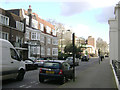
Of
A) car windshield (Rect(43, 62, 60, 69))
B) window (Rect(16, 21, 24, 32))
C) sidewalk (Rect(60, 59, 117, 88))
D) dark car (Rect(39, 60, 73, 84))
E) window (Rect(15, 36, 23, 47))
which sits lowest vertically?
sidewalk (Rect(60, 59, 117, 88))

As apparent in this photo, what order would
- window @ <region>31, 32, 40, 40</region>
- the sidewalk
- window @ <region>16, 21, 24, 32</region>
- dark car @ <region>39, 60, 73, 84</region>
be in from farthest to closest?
window @ <region>31, 32, 40, 40</region> → window @ <region>16, 21, 24, 32</region> → dark car @ <region>39, 60, 73, 84</region> → the sidewalk

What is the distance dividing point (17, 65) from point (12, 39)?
20.7m

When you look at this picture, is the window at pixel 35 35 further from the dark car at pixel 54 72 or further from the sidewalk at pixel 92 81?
the dark car at pixel 54 72

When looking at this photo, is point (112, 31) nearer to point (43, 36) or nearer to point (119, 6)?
point (119, 6)

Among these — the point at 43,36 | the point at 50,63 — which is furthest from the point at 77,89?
the point at 43,36

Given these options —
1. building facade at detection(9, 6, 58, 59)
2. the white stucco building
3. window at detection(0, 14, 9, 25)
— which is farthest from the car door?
building facade at detection(9, 6, 58, 59)

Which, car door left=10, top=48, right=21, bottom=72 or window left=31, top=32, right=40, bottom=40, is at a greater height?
window left=31, top=32, right=40, bottom=40

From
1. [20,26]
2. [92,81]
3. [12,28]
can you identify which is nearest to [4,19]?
[12,28]

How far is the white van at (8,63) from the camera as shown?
9.16 m

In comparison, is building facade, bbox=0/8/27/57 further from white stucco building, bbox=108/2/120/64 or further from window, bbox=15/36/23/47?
white stucco building, bbox=108/2/120/64

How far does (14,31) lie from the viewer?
31141 millimetres

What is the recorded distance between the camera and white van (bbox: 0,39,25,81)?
9.16 m

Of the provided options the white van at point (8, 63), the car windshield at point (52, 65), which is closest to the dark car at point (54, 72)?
the car windshield at point (52, 65)

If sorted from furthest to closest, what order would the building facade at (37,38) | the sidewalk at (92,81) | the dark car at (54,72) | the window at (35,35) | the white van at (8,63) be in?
the window at (35,35) < the building facade at (37,38) < the dark car at (54,72) < the sidewalk at (92,81) < the white van at (8,63)
